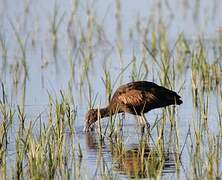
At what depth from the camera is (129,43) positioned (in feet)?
51.6

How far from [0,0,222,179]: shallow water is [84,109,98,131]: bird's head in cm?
9

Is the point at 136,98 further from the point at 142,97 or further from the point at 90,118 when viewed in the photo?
the point at 90,118

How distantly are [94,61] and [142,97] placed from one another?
3955 millimetres

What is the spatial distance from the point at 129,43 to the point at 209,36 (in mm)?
1459

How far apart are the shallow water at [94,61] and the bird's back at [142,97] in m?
0.24

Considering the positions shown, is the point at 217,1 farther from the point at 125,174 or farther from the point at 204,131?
the point at 125,174

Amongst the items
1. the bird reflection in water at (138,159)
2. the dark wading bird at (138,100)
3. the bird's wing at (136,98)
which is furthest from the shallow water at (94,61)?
the bird's wing at (136,98)

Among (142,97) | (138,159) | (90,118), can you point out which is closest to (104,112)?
(90,118)

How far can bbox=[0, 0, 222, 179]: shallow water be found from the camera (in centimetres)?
934

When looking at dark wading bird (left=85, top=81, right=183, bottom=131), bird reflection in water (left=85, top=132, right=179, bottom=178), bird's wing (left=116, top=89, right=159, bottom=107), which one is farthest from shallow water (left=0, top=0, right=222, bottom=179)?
bird's wing (left=116, top=89, right=159, bottom=107)

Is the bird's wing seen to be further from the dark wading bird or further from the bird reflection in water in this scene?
the bird reflection in water

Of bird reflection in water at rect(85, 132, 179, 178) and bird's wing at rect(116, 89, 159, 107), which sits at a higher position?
bird's wing at rect(116, 89, 159, 107)

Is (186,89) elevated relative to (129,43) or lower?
lower

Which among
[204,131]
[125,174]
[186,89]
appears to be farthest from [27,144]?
[186,89]
